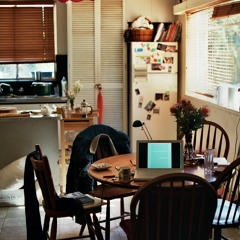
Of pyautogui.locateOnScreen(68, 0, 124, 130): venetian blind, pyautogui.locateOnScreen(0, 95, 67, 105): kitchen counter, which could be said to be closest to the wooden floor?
pyautogui.locateOnScreen(0, 95, 67, 105): kitchen counter

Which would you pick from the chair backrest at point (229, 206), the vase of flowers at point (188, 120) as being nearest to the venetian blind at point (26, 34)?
the vase of flowers at point (188, 120)

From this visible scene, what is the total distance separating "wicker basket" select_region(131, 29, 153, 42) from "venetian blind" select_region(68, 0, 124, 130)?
1.41ft

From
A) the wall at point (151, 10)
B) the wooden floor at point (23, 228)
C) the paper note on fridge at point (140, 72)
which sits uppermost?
the wall at point (151, 10)

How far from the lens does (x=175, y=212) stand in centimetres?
296

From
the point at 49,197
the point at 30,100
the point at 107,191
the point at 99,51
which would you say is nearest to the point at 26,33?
the point at 30,100

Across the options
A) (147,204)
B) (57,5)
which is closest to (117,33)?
(57,5)

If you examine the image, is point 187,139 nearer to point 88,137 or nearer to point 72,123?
point 88,137

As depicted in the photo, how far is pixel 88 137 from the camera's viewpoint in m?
4.58

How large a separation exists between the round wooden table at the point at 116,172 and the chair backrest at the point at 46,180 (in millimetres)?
300

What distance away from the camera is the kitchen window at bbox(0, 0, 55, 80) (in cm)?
791

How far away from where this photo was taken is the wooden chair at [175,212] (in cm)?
291

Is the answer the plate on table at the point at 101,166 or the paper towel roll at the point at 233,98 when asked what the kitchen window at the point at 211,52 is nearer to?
the paper towel roll at the point at 233,98

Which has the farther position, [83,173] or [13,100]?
[13,100]

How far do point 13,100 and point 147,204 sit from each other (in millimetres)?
5040
